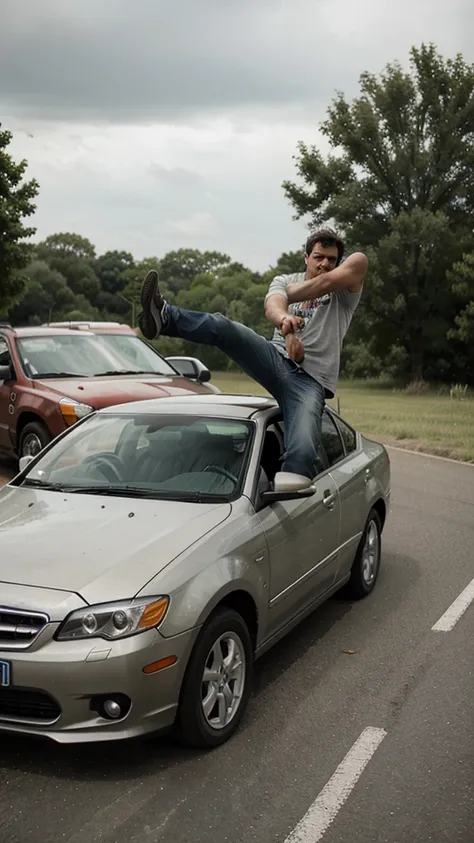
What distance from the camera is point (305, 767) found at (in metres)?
4.21

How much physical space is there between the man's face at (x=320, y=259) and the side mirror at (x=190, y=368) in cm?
528

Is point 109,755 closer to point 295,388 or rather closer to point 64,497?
point 64,497

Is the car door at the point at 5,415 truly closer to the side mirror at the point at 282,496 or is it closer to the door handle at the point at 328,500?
the door handle at the point at 328,500

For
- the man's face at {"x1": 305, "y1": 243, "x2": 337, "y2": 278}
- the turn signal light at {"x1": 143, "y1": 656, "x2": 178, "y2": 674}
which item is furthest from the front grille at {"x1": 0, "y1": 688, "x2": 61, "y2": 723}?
the man's face at {"x1": 305, "y1": 243, "x2": 337, "y2": 278}

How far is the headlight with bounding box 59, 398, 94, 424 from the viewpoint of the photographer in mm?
9898

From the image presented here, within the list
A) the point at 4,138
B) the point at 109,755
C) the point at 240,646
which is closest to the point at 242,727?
the point at 240,646

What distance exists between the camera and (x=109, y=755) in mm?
4262

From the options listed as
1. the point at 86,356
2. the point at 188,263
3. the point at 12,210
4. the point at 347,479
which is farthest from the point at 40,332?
the point at 188,263

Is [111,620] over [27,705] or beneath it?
over

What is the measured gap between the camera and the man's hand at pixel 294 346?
6164 millimetres

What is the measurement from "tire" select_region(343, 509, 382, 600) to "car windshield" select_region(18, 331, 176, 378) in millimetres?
4778

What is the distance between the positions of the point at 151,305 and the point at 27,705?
8.78ft

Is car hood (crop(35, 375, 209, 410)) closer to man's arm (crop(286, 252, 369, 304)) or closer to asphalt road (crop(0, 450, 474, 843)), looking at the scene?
man's arm (crop(286, 252, 369, 304))

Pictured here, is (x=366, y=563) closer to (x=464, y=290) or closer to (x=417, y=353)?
(x=464, y=290)
